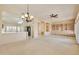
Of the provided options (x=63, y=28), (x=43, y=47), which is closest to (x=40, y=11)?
(x=63, y=28)

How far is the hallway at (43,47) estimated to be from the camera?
2.29 m

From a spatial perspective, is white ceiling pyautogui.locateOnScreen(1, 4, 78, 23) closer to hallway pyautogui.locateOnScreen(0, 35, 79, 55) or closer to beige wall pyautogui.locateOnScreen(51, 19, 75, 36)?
beige wall pyautogui.locateOnScreen(51, 19, 75, 36)

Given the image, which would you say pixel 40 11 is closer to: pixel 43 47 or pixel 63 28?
pixel 63 28

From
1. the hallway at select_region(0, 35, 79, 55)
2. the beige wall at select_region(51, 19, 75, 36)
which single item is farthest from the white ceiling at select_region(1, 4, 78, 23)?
the hallway at select_region(0, 35, 79, 55)

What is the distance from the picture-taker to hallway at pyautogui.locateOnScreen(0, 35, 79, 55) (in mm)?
2295

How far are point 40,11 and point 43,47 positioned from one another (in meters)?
0.65

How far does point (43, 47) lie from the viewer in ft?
7.64
